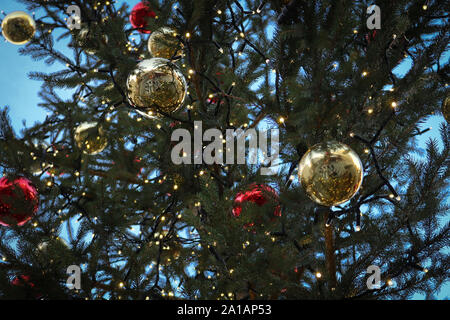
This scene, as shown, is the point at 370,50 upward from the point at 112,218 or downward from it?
upward

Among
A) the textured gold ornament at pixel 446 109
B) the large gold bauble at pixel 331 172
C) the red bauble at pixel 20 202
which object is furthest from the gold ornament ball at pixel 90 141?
the textured gold ornament at pixel 446 109

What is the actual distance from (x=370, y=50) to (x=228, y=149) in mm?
667

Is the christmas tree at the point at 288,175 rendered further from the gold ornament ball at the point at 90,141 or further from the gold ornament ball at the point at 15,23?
the gold ornament ball at the point at 15,23

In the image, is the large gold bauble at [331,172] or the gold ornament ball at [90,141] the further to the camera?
the gold ornament ball at [90,141]

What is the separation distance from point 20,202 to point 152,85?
0.52m

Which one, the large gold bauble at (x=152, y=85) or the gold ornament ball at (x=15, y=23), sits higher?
the gold ornament ball at (x=15, y=23)

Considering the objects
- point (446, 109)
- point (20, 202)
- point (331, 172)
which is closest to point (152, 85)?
point (20, 202)

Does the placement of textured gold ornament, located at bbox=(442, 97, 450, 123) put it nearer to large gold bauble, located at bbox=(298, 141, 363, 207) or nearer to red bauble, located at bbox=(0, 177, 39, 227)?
large gold bauble, located at bbox=(298, 141, 363, 207)

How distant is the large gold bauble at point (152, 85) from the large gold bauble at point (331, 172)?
1.66 feet

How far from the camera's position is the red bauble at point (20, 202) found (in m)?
0.97

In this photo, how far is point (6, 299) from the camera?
857mm

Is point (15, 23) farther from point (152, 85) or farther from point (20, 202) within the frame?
point (20, 202)
